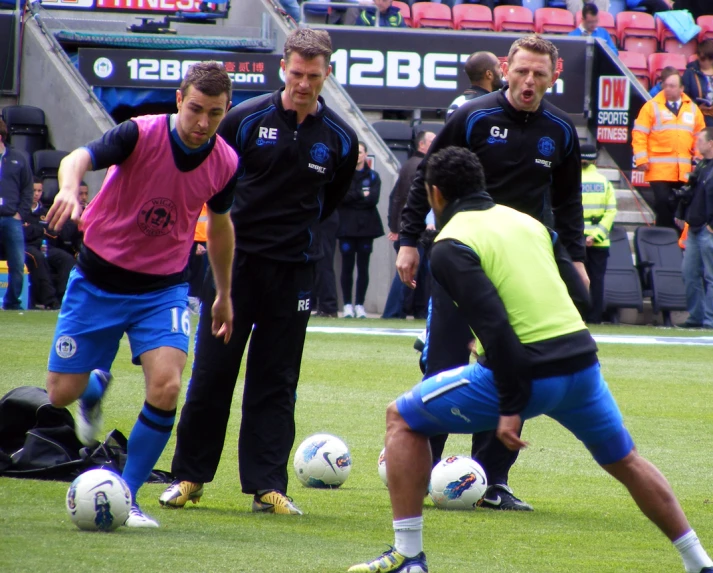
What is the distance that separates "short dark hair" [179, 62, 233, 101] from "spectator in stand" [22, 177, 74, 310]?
1255 cm

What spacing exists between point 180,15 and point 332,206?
15.6m

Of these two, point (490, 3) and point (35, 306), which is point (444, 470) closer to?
point (35, 306)

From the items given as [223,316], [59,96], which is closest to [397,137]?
[59,96]

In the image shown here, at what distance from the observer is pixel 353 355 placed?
527 inches

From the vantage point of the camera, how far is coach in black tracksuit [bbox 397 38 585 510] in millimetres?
6340

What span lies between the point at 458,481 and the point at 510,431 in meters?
1.93

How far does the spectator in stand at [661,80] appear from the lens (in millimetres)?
19203

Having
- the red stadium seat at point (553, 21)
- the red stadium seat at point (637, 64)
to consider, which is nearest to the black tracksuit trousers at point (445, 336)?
the red stadium seat at point (553, 21)

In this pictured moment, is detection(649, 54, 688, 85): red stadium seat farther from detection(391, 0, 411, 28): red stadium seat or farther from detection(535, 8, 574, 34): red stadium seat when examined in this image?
detection(391, 0, 411, 28): red stadium seat

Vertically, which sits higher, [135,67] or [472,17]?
[472,17]

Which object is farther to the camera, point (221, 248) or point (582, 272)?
point (582, 272)

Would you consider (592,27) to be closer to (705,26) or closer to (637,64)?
(637,64)

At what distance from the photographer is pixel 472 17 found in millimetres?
22719

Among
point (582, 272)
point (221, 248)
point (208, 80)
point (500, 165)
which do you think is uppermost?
point (208, 80)
